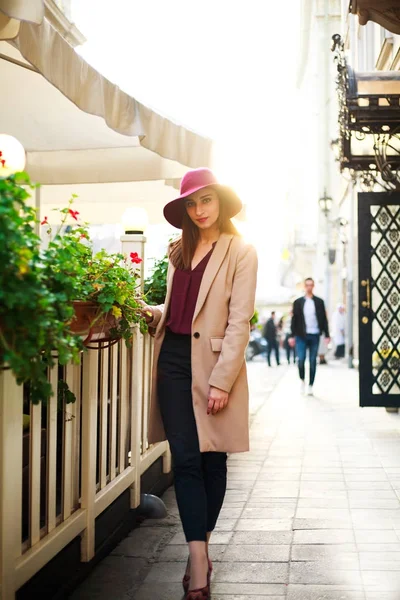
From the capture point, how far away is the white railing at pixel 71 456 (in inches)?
118

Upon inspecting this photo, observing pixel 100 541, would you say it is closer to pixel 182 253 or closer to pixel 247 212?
pixel 182 253

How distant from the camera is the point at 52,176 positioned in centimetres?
785

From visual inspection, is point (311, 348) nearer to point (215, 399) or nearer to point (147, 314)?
point (147, 314)

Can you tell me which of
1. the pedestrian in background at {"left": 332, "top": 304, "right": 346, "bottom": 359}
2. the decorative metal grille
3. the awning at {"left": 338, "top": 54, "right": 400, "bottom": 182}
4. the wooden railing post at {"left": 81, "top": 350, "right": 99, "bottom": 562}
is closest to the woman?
the wooden railing post at {"left": 81, "top": 350, "right": 99, "bottom": 562}

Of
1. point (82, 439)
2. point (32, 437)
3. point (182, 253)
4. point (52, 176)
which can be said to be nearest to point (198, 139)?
point (52, 176)

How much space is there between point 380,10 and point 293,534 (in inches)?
155

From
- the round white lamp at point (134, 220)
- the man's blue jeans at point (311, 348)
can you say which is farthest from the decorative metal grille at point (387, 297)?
the round white lamp at point (134, 220)

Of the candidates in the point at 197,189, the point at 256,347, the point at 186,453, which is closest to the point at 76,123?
the point at 197,189

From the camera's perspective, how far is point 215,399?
3.73 meters

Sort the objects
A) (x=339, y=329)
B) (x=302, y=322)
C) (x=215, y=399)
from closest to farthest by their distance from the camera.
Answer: (x=215, y=399) → (x=302, y=322) → (x=339, y=329)

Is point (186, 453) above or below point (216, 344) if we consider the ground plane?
below

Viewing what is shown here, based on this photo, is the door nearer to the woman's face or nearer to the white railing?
the white railing

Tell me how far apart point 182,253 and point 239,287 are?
37 cm

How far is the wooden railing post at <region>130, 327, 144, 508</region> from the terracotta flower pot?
123cm
